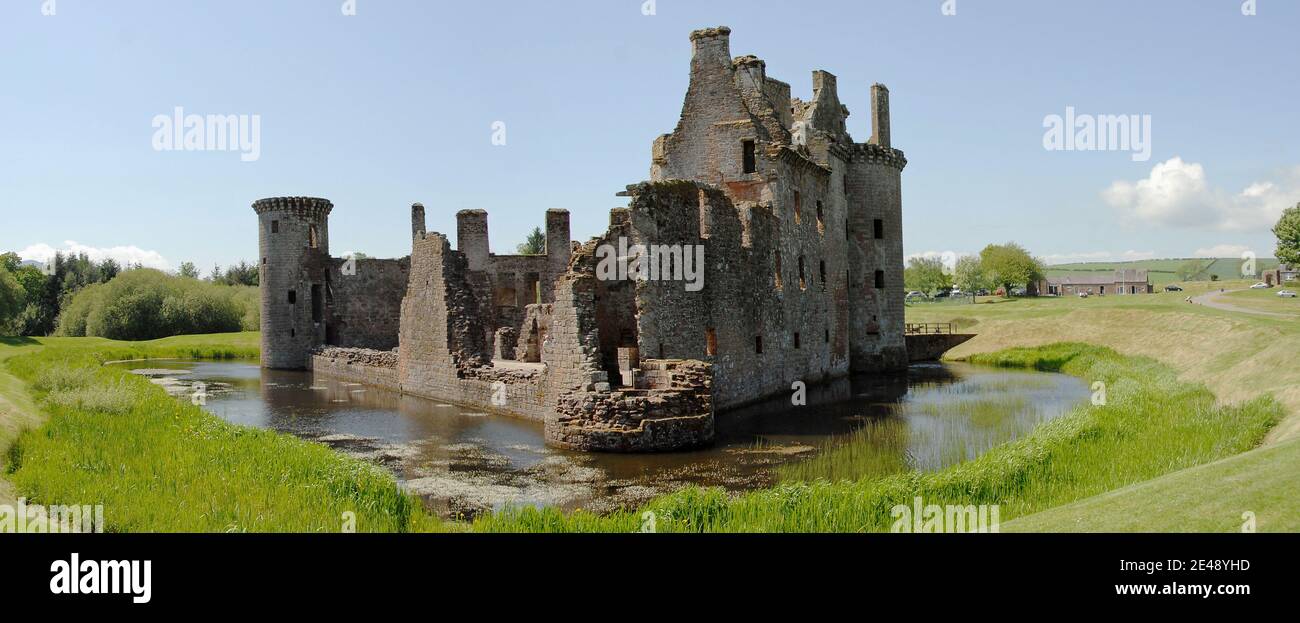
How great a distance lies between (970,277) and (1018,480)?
3812 inches

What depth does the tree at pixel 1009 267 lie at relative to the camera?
9325 centimetres

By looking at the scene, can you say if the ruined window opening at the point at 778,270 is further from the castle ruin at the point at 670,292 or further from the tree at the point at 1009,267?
the tree at the point at 1009,267

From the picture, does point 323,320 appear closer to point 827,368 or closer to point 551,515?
point 827,368

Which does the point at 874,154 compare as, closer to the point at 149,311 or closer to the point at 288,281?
the point at 288,281

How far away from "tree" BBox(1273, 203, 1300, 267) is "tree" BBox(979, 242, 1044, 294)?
1050 inches

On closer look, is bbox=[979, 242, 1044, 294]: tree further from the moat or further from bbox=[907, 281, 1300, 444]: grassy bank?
the moat

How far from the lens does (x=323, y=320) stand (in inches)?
1766

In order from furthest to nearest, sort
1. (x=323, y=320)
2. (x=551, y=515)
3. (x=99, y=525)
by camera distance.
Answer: (x=323, y=320)
(x=551, y=515)
(x=99, y=525)

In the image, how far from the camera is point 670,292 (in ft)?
68.5

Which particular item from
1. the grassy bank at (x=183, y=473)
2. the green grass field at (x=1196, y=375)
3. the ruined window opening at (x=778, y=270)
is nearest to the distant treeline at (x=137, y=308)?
the grassy bank at (x=183, y=473)

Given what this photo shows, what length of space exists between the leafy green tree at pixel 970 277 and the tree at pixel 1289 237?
3304 cm

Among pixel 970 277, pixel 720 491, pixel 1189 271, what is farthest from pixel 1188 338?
pixel 1189 271
